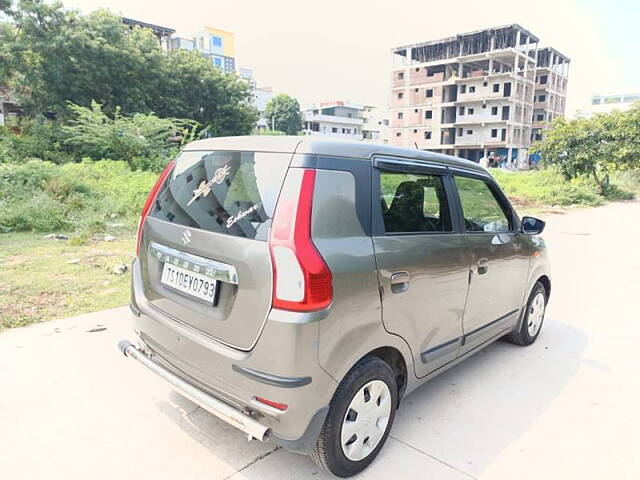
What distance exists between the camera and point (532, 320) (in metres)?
4.03

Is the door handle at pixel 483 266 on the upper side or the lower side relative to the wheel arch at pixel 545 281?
upper

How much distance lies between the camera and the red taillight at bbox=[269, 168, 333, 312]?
1.88 meters

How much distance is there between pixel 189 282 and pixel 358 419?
1.13 m

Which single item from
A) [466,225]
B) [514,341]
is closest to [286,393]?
[466,225]

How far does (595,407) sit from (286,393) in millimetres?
2421

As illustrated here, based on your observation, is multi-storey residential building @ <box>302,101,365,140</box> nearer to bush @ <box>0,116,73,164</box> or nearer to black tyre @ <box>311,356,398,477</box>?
bush @ <box>0,116,73,164</box>

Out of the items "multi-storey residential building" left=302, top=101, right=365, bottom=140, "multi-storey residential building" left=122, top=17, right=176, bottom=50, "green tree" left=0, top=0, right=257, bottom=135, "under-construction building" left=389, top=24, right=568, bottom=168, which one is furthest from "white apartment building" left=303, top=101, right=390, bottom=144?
"green tree" left=0, top=0, right=257, bottom=135

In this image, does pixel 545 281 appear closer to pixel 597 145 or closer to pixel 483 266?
pixel 483 266

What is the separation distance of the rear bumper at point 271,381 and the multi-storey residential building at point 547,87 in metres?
57.9

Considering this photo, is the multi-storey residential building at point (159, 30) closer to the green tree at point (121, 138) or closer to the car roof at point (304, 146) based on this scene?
the green tree at point (121, 138)

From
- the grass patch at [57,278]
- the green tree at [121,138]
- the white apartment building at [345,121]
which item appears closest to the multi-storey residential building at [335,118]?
the white apartment building at [345,121]

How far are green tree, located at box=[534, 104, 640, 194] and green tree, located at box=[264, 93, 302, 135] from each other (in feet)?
145

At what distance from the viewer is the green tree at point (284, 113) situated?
61.3 metres

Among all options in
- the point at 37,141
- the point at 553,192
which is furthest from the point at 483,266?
the point at 37,141
